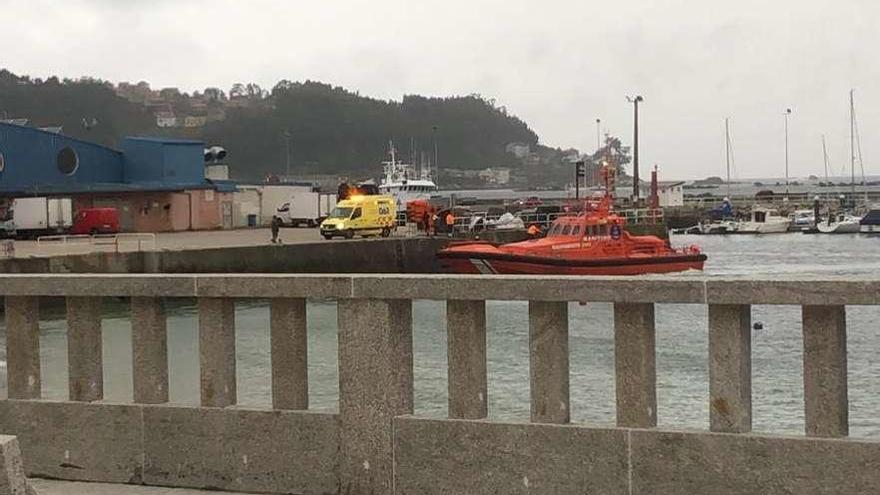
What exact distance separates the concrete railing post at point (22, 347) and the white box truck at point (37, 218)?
1876 inches

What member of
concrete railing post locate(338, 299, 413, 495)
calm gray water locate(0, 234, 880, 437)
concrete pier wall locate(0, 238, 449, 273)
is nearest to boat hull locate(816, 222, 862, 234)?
concrete pier wall locate(0, 238, 449, 273)

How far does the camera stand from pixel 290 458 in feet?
19.9

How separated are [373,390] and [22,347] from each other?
214cm

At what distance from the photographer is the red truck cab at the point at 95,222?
175ft

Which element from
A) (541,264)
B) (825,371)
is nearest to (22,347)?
(825,371)

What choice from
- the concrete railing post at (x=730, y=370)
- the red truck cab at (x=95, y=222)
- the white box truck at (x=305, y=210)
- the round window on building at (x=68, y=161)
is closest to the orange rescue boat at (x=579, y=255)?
the red truck cab at (x=95, y=222)

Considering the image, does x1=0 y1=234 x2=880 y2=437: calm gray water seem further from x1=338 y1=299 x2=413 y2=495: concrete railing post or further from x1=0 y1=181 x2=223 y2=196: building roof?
x1=0 y1=181 x2=223 y2=196: building roof

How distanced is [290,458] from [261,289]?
88cm

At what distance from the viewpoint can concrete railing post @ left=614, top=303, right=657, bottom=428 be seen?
5453 millimetres

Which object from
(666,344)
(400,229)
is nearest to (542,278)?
(666,344)

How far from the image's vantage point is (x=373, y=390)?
234 inches

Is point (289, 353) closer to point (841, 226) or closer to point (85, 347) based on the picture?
point (85, 347)

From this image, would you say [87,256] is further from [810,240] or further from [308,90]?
[308,90]

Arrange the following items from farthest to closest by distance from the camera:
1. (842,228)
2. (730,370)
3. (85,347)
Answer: (842,228)
(85,347)
(730,370)
